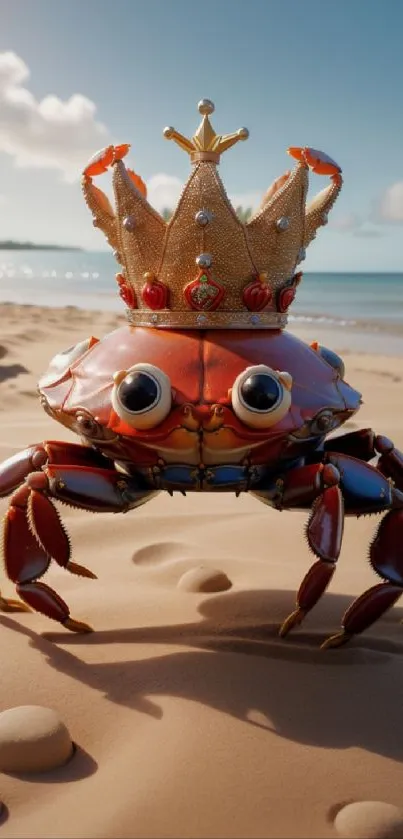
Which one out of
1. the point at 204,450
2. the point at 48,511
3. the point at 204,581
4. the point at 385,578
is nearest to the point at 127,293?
the point at 204,450

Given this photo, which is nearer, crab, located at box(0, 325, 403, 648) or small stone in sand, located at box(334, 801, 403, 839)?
small stone in sand, located at box(334, 801, 403, 839)

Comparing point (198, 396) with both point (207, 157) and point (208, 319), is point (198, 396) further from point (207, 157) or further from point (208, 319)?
point (207, 157)

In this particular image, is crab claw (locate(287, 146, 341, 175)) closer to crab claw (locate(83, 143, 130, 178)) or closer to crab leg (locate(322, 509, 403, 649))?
crab claw (locate(83, 143, 130, 178))

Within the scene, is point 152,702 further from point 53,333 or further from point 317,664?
point 53,333

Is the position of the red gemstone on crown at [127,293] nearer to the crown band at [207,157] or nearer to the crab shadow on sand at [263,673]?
the crown band at [207,157]

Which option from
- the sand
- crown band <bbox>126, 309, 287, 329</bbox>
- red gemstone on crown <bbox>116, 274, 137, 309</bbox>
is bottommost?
the sand

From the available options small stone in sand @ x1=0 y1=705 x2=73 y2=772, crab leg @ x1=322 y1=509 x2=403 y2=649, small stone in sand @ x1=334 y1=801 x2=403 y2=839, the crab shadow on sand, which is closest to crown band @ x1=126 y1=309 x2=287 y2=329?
crab leg @ x1=322 y1=509 x2=403 y2=649

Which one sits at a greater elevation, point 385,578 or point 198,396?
point 198,396
